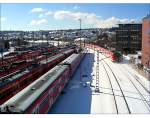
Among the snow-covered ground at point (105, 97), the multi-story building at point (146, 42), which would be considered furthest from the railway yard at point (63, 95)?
the multi-story building at point (146, 42)

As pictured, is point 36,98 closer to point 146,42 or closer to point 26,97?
point 26,97

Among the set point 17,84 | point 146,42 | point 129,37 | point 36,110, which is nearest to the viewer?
point 36,110

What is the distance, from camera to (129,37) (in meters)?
98.9

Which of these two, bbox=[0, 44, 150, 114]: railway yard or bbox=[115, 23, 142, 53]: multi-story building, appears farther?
bbox=[115, 23, 142, 53]: multi-story building

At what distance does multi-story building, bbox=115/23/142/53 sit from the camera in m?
98.6

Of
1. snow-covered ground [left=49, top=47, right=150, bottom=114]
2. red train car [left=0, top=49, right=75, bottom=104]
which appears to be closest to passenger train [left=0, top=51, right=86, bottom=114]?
snow-covered ground [left=49, top=47, right=150, bottom=114]

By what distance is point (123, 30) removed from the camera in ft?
332

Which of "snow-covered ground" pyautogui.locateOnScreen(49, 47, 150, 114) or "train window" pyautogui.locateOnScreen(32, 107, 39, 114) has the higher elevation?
"train window" pyautogui.locateOnScreen(32, 107, 39, 114)

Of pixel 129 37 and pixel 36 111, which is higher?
pixel 129 37

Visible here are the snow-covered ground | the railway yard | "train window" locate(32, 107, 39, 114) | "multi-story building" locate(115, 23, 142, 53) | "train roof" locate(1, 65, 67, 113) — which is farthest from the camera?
"multi-story building" locate(115, 23, 142, 53)

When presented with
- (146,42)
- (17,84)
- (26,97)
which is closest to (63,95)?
(17,84)

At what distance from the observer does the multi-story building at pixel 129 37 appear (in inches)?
3881

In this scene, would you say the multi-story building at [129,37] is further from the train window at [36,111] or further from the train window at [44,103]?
the train window at [36,111]

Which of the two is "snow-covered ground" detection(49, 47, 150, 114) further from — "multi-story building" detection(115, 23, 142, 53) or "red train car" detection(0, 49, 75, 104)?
"multi-story building" detection(115, 23, 142, 53)
